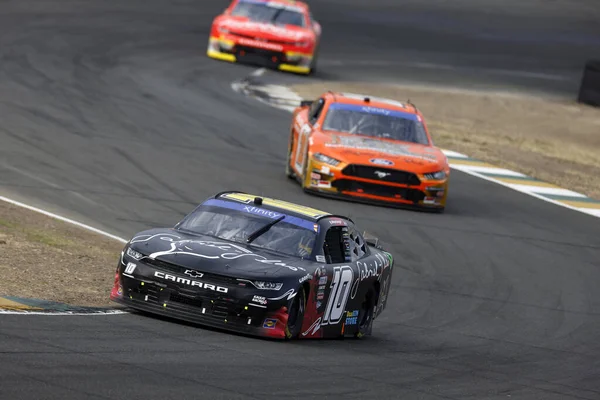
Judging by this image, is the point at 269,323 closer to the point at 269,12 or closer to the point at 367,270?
the point at 367,270

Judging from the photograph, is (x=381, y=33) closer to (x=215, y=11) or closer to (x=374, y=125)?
(x=215, y=11)

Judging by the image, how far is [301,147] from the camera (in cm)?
2120

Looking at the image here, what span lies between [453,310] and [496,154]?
38.3 ft

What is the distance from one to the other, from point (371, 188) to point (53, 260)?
735 centimetres

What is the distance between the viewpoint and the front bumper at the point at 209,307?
11070 millimetres

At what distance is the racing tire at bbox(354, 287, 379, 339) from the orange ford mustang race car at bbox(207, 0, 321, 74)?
1981cm

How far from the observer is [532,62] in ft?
141

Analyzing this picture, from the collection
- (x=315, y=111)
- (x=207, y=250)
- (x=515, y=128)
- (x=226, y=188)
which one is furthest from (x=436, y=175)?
(x=515, y=128)

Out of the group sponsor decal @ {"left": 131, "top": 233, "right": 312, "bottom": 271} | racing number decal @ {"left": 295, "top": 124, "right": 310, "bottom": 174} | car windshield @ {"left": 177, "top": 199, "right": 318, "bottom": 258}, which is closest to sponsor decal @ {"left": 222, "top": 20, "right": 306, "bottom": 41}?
racing number decal @ {"left": 295, "top": 124, "right": 310, "bottom": 174}

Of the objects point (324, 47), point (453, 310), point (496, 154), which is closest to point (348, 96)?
point (496, 154)

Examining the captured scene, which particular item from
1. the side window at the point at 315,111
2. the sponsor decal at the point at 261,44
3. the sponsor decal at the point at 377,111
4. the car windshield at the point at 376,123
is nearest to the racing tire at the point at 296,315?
the car windshield at the point at 376,123

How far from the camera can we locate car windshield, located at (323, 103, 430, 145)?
843 inches

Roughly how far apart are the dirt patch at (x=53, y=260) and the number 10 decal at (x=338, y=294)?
2.01 meters

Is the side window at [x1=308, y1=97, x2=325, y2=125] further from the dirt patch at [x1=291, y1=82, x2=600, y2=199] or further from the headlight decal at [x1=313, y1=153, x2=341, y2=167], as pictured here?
the dirt patch at [x1=291, y1=82, x2=600, y2=199]
